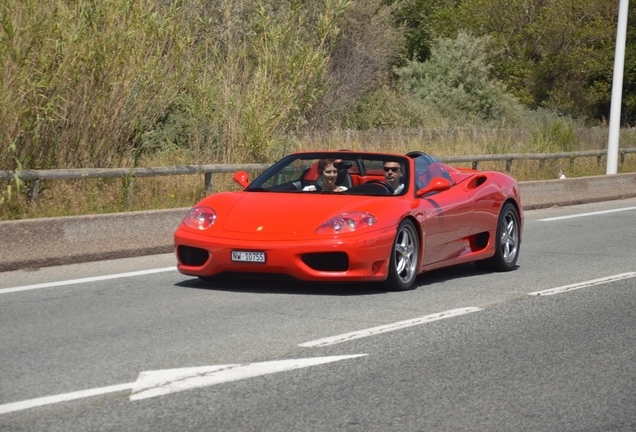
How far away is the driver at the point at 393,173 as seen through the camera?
10359 millimetres

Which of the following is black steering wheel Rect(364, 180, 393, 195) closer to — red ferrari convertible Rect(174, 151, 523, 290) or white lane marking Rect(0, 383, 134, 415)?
red ferrari convertible Rect(174, 151, 523, 290)

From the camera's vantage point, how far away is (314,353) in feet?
22.7

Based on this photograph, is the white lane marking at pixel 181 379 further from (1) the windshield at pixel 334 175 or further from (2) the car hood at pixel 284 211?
(1) the windshield at pixel 334 175

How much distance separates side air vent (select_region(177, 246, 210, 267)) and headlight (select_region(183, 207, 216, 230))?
198 mm

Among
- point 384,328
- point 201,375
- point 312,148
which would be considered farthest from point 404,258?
point 312,148

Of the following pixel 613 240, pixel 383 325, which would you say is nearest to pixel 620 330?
pixel 383 325

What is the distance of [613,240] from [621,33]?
37.8ft

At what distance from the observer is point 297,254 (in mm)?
8992

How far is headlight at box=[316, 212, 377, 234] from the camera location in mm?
9164

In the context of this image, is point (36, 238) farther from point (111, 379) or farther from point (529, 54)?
point (529, 54)

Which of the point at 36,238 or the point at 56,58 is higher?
the point at 56,58

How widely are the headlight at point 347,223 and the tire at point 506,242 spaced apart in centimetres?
235

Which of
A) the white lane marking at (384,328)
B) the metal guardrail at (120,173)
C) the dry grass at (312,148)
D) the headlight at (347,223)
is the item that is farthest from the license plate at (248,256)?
the dry grass at (312,148)

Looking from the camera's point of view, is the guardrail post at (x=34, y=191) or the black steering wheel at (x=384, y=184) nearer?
the black steering wheel at (x=384, y=184)
